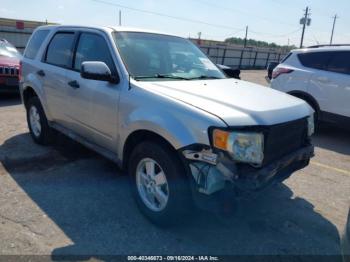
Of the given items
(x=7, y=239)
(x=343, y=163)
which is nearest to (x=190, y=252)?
(x=7, y=239)

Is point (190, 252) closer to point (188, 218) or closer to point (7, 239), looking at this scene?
point (188, 218)

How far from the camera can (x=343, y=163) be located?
5414 mm

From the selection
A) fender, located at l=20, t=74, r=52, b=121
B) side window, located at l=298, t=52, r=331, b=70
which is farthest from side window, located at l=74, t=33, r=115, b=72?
side window, located at l=298, t=52, r=331, b=70

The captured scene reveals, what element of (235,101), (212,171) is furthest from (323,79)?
(212,171)

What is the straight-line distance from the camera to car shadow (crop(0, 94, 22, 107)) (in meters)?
8.45

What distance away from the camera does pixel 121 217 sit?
3373 mm

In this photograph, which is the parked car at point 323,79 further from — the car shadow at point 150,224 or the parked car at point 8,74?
the parked car at point 8,74

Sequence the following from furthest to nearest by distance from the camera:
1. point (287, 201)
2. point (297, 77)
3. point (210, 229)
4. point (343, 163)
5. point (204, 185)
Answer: point (297, 77)
point (343, 163)
point (287, 201)
point (210, 229)
point (204, 185)

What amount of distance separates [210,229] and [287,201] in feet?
3.83

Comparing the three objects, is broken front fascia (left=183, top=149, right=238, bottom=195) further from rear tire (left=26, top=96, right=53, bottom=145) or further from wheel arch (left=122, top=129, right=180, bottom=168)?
rear tire (left=26, top=96, right=53, bottom=145)

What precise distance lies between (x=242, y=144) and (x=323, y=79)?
4.87 metres

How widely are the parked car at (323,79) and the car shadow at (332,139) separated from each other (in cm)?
40

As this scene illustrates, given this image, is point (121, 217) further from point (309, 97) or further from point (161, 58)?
point (309, 97)

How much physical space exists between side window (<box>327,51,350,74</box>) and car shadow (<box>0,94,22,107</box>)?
294 inches
